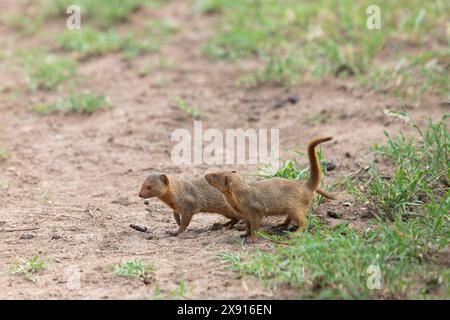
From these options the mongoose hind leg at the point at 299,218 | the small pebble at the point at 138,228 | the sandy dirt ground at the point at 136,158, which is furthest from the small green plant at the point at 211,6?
the mongoose hind leg at the point at 299,218

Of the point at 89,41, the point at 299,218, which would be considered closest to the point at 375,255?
the point at 299,218

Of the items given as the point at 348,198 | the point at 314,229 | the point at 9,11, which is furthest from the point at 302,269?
the point at 9,11

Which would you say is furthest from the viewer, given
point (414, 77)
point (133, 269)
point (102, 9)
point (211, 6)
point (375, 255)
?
point (102, 9)

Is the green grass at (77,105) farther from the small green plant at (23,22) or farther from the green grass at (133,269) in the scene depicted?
the green grass at (133,269)

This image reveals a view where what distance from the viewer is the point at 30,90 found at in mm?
8648

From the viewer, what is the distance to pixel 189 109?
7.80 m

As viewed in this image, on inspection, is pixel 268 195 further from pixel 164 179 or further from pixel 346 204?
pixel 164 179

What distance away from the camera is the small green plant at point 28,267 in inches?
174

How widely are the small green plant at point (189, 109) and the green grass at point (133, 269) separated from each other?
3.48 meters

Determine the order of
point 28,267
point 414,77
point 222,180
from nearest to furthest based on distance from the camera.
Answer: point 28,267 → point 222,180 → point 414,77

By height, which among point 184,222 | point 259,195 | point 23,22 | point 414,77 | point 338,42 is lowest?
point 184,222

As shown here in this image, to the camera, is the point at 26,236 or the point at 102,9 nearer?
the point at 26,236

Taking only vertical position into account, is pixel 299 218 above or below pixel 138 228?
above

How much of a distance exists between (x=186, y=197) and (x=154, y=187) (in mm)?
235
